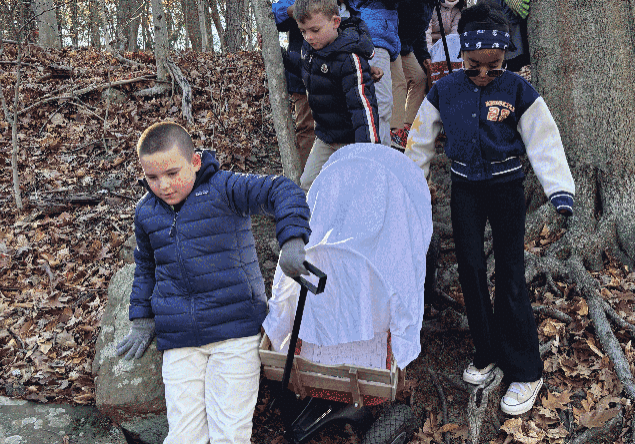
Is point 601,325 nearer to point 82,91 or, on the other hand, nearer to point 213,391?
point 213,391

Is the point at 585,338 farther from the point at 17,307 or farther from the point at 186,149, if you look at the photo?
the point at 17,307

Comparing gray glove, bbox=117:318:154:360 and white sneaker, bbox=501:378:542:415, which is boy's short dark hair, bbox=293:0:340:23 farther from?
white sneaker, bbox=501:378:542:415

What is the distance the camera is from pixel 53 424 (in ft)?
11.4

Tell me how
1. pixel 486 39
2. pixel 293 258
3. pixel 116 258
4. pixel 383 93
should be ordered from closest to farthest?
pixel 293 258 → pixel 486 39 → pixel 383 93 → pixel 116 258

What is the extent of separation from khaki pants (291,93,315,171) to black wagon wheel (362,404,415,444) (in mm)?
2744

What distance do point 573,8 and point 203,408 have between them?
438 cm

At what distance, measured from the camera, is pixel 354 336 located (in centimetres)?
258

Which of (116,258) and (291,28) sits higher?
(291,28)

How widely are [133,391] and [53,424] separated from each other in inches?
26.3

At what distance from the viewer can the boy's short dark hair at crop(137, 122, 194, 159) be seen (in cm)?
271

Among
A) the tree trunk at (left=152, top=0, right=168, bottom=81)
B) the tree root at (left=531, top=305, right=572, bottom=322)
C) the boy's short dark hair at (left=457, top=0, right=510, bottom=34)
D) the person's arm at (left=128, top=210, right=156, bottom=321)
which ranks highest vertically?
the tree trunk at (left=152, top=0, right=168, bottom=81)

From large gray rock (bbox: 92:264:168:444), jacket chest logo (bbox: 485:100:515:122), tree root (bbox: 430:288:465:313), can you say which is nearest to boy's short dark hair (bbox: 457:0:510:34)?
jacket chest logo (bbox: 485:100:515:122)

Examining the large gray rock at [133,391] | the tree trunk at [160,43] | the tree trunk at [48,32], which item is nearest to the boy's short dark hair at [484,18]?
the large gray rock at [133,391]

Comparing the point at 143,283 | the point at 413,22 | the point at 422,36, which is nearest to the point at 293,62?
the point at 413,22
